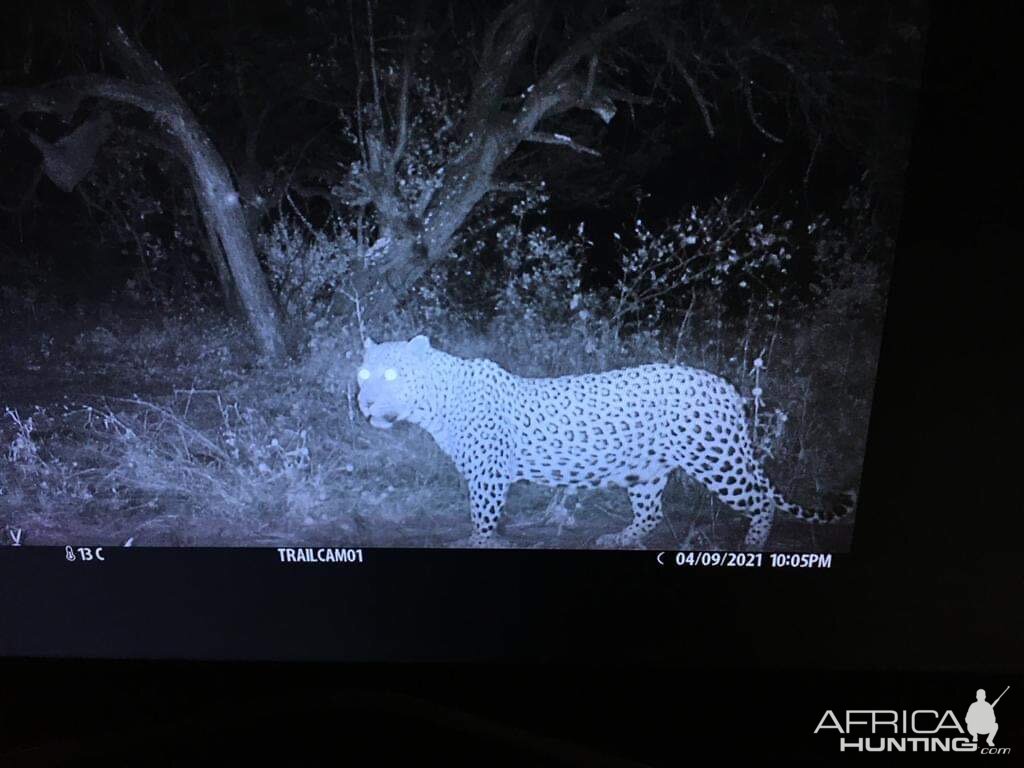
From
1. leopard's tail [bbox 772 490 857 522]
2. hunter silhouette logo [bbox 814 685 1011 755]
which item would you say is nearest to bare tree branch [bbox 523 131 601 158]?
leopard's tail [bbox 772 490 857 522]

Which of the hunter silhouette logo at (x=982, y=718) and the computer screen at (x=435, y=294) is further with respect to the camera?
the hunter silhouette logo at (x=982, y=718)

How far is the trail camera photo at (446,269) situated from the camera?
0.80 metres

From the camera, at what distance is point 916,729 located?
0.96 m

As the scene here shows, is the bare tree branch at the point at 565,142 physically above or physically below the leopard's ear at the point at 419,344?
above

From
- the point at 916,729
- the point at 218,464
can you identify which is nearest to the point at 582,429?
the point at 218,464

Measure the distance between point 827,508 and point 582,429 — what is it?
36 cm

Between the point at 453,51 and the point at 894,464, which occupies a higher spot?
the point at 453,51

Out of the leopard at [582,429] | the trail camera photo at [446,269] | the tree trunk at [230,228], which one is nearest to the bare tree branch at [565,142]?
the trail camera photo at [446,269]

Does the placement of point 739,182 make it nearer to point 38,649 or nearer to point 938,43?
point 938,43

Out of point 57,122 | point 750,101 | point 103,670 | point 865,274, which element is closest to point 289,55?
point 57,122

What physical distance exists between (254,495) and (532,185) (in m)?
0.56

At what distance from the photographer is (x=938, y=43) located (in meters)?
0.80

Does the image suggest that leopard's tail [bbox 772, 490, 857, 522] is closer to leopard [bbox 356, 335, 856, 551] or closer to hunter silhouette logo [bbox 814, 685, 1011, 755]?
leopard [bbox 356, 335, 856, 551]

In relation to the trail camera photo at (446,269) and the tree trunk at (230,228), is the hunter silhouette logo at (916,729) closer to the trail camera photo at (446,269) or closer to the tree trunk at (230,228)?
the trail camera photo at (446,269)
